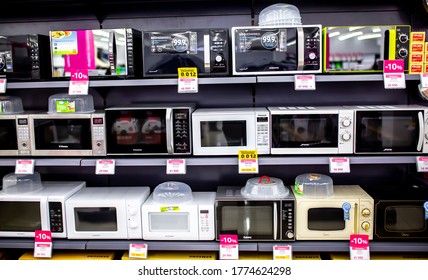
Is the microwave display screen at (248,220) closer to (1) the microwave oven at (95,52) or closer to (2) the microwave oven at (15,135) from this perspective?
(1) the microwave oven at (95,52)

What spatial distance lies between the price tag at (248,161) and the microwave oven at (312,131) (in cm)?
12

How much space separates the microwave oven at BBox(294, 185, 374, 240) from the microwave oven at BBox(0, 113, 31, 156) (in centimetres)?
164

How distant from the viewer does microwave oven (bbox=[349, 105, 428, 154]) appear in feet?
7.11

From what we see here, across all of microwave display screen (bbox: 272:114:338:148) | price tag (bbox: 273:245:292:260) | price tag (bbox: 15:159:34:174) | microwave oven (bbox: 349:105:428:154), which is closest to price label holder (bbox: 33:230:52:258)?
price tag (bbox: 15:159:34:174)

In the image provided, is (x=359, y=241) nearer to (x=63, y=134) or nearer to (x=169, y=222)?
(x=169, y=222)

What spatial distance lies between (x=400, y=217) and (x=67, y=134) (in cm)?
200

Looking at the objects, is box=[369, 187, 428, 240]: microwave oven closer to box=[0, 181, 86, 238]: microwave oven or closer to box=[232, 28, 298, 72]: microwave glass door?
box=[232, 28, 298, 72]: microwave glass door

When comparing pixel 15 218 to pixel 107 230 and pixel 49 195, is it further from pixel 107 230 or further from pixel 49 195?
pixel 107 230

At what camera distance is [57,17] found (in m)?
2.73

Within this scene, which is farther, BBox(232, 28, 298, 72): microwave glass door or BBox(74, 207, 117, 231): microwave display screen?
BBox(74, 207, 117, 231): microwave display screen

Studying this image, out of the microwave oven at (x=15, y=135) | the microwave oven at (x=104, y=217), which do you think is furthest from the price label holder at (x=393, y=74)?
the microwave oven at (x=15, y=135)

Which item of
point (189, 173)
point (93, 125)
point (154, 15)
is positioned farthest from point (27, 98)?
point (189, 173)

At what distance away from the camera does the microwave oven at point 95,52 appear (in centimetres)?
220

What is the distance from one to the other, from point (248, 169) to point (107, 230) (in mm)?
931
